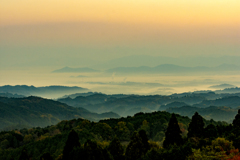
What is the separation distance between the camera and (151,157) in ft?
219

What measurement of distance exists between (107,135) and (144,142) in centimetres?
8030

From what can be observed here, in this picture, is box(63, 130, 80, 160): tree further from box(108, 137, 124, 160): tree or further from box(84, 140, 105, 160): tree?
box(108, 137, 124, 160): tree

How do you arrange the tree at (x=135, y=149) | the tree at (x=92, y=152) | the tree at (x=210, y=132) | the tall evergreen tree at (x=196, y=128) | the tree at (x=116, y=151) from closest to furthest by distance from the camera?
1. the tree at (x=92, y=152)
2. the tree at (x=135, y=149)
3. the tree at (x=116, y=151)
4. the tree at (x=210, y=132)
5. the tall evergreen tree at (x=196, y=128)

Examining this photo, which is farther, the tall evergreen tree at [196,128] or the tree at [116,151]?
the tall evergreen tree at [196,128]

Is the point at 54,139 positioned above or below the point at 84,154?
below

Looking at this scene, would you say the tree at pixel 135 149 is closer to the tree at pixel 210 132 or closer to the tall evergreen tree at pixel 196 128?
the tall evergreen tree at pixel 196 128

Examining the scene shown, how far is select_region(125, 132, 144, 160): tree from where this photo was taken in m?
74.0

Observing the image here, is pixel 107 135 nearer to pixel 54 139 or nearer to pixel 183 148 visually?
pixel 54 139

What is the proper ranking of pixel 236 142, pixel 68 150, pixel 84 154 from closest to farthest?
pixel 236 142
pixel 84 154
pixel 68 150

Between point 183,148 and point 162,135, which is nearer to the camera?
point 183,148

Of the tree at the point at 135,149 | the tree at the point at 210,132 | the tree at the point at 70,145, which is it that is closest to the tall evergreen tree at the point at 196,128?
the tree at the point at 210,132

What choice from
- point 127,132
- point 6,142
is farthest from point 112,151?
point 6,142

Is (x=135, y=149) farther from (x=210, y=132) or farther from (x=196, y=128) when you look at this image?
(x=210, y=132)

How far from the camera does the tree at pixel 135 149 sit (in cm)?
7400
